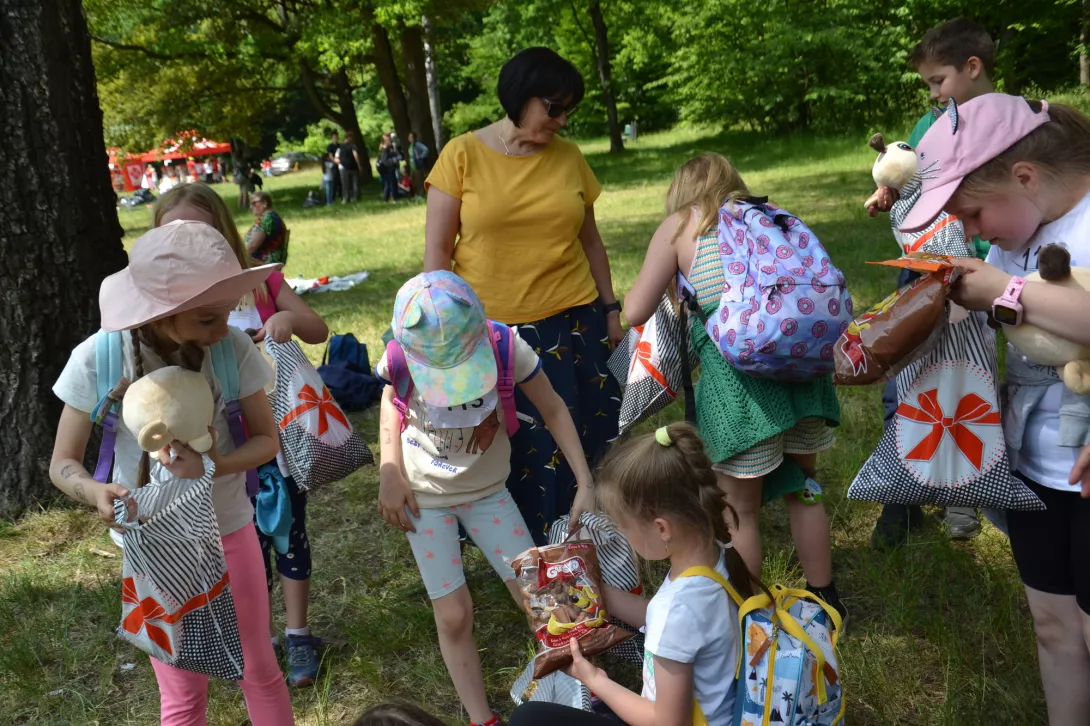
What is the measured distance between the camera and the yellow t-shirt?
3344 mm

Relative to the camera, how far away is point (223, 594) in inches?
90.4

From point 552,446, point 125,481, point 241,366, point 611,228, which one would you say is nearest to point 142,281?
point 241,366

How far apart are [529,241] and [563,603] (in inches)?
57.2

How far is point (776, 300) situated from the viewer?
104 inches

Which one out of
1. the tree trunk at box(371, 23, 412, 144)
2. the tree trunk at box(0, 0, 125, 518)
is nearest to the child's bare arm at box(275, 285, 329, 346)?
the tree trunk at box(0, 0, 125, 518)

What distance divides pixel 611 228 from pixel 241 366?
34.6ft

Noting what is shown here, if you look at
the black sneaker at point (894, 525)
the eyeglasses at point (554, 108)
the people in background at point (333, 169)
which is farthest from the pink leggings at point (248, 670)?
the people in background at point (333, 169)

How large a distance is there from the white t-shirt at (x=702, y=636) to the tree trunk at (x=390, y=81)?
22688 millimetres

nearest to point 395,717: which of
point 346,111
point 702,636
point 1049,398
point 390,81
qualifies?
point 702,636

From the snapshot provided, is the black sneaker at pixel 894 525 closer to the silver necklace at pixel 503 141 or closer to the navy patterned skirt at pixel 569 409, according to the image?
the navy patterned skirt at pixel 569 409

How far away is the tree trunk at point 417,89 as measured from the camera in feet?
75.1

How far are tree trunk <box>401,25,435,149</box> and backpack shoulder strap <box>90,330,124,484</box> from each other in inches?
837

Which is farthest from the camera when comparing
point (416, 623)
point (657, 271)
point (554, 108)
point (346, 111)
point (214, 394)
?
point (346, 111)

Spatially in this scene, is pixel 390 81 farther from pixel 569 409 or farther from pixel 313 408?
pixel 313 408
